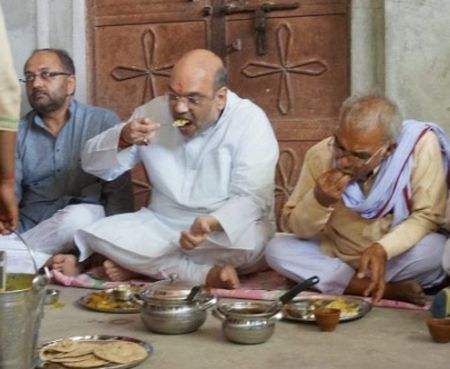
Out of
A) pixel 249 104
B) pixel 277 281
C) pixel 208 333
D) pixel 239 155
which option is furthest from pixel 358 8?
pixel 208 333

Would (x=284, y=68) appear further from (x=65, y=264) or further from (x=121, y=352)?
(x=121, y=352)

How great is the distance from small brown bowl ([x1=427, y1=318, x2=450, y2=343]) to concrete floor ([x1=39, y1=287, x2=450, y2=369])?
26mm

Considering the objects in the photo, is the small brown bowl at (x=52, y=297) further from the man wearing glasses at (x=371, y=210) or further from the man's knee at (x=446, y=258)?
the man's knee at (x=446, y=258)

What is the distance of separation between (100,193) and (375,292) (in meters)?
2.05

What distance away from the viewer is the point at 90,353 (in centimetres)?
267

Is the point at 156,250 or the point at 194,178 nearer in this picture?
the point at 156,250

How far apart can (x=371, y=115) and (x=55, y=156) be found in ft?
7.18

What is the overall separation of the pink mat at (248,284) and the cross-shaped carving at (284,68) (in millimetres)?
1399

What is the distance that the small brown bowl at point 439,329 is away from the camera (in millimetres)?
2887

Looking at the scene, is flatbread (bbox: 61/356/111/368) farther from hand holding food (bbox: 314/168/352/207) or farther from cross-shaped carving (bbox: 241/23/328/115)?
cross-shaped carving (bbox: 241/23/328/115)

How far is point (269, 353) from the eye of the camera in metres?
2.83

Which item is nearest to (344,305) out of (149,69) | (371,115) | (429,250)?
(429,250)

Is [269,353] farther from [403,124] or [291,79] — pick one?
[291,79]

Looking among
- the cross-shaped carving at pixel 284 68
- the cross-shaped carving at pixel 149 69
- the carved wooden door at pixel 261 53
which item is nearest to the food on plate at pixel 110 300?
the carved wooden door at pixel 261 53
